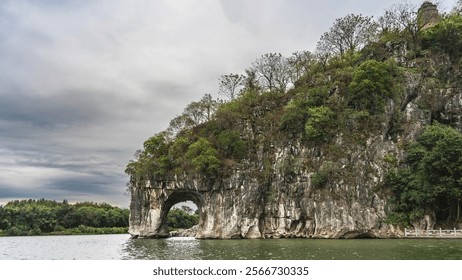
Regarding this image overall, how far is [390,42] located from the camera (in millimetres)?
52531

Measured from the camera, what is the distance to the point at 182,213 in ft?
357

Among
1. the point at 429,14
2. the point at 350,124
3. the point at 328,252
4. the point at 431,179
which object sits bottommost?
the point at 328,252

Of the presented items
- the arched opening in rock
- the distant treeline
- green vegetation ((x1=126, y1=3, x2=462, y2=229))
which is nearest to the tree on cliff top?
green vegetation ((x1=126, y1=3, x2=462, y2=229))

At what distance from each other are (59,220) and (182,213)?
3031 cm

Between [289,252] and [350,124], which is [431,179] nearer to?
[350,124]

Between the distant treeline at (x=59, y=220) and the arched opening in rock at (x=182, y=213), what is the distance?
12912mm

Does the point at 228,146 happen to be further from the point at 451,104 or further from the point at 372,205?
the point at 451,104

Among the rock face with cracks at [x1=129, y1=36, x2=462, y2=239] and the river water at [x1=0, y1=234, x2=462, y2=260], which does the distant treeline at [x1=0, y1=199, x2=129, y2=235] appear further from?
the river water at [x1=0, y1=234, x2=462, y2=260]

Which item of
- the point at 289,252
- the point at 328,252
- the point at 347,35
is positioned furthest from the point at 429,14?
the point at 289,252

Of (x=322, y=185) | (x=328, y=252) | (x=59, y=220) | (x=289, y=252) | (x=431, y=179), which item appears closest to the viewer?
(x=328, y=252)

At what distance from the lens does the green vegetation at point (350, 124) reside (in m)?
41.4

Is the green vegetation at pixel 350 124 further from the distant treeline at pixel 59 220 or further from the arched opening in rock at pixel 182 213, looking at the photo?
the distant treeline at pixel 59 220

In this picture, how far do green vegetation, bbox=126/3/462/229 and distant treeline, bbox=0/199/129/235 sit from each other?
41266 millimetres

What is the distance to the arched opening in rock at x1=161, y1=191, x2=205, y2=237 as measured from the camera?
183 feet
